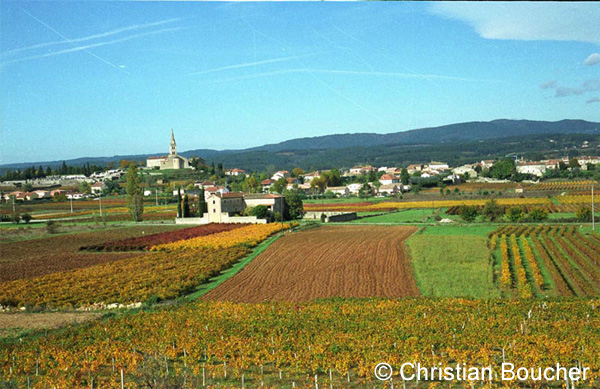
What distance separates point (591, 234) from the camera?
34.7 meters

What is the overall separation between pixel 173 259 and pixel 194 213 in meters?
24.8

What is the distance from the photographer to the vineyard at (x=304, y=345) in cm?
1182

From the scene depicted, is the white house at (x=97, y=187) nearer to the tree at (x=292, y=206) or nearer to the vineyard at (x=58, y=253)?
the vineyard at (x=58, y=253)

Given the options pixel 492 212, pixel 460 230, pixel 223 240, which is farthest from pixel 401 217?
pixel 223 240

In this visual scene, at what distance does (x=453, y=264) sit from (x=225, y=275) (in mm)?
10100

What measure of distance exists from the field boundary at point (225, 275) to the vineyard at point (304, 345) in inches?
190

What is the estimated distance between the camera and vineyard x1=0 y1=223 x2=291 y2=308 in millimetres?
21359

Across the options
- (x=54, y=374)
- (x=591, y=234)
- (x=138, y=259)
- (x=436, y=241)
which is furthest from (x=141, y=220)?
(x=54, y=374)

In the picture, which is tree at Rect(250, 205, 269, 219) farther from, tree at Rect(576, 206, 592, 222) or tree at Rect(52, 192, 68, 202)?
tree at Rect(52, 192, 68, 202)

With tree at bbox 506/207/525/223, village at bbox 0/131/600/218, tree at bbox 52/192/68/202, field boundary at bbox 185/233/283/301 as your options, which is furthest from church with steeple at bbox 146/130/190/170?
field boundary at bbox 185/233/283/301

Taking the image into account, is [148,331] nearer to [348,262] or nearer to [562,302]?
[562,302]

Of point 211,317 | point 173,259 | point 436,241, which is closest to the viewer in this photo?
point 211,317

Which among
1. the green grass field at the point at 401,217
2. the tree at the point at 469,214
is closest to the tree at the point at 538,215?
the tree at the point at 469,214

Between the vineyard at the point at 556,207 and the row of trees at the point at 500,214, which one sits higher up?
the row of trees at the point at 500,214
